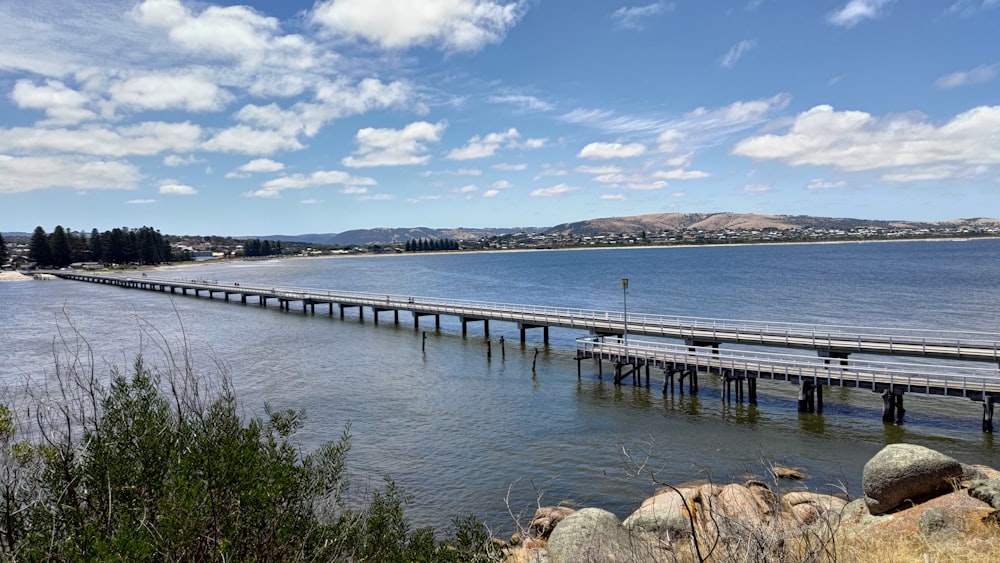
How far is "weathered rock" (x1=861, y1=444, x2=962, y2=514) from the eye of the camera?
15195mm

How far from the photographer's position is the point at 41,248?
513 feet

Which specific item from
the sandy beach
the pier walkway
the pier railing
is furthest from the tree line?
the pier railing

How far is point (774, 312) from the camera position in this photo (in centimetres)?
6003

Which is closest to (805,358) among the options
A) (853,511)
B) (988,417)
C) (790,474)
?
(988,417)

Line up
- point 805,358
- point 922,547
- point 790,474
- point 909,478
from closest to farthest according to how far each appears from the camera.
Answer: point 922,547 → point 909,478 → point 790,474 → point 805,358

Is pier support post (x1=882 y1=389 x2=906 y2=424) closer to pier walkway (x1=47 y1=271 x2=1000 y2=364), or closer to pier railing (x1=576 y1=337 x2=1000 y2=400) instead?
pier railing (x1=576 y1=337 x2=1000 y2=400)

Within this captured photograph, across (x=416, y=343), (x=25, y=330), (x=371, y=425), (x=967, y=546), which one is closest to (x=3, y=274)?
(x=25, y=330)

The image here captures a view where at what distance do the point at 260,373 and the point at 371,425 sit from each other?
563 inches

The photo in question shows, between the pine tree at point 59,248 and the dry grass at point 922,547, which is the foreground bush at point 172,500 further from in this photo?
the pine tree at point 59,248

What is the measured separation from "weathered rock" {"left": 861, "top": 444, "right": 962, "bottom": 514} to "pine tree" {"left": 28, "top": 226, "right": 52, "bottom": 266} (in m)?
189

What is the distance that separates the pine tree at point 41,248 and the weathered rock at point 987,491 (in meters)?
191

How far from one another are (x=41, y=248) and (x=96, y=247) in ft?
39.0

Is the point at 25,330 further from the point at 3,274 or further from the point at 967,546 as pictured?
the point at 3,274

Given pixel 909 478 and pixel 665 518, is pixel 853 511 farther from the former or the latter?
pixel 665 518
